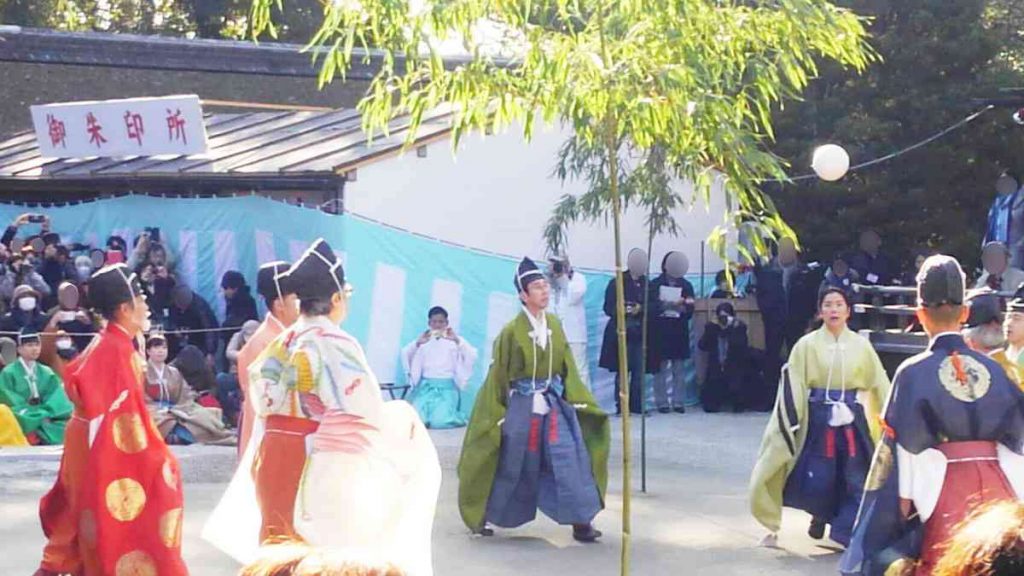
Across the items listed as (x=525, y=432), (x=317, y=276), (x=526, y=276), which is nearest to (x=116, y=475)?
(x=317, y=276)

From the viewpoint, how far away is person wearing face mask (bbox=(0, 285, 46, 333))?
13375 mm

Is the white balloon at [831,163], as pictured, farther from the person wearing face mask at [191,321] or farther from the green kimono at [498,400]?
the person wearing face mask at [191,321]

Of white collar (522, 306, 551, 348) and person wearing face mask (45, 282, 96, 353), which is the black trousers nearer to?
person wearing face mask (45, 282, 96, 353)

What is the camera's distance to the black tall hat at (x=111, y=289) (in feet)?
20.0

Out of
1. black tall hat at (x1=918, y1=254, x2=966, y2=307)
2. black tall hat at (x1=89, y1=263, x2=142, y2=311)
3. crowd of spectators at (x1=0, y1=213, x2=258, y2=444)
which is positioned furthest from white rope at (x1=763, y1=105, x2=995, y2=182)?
black tall hat at (x1=89, y1=263, x2=142, y2=311)

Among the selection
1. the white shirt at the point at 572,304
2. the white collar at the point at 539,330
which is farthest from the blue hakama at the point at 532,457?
the white shirt at the point at 572,304

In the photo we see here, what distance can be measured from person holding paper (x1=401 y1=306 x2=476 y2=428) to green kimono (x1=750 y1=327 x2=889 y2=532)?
5106mm

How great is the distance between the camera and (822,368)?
8.39 meters

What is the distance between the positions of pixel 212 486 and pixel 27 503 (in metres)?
1.34

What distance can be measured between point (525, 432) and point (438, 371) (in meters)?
4.52

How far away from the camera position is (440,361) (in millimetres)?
13211

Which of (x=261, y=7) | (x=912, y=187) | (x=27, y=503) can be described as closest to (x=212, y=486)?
(x=27, y=503)

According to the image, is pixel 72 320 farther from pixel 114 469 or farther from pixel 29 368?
pixel 114 469

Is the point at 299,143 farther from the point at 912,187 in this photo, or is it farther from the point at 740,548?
the point at 740,548
